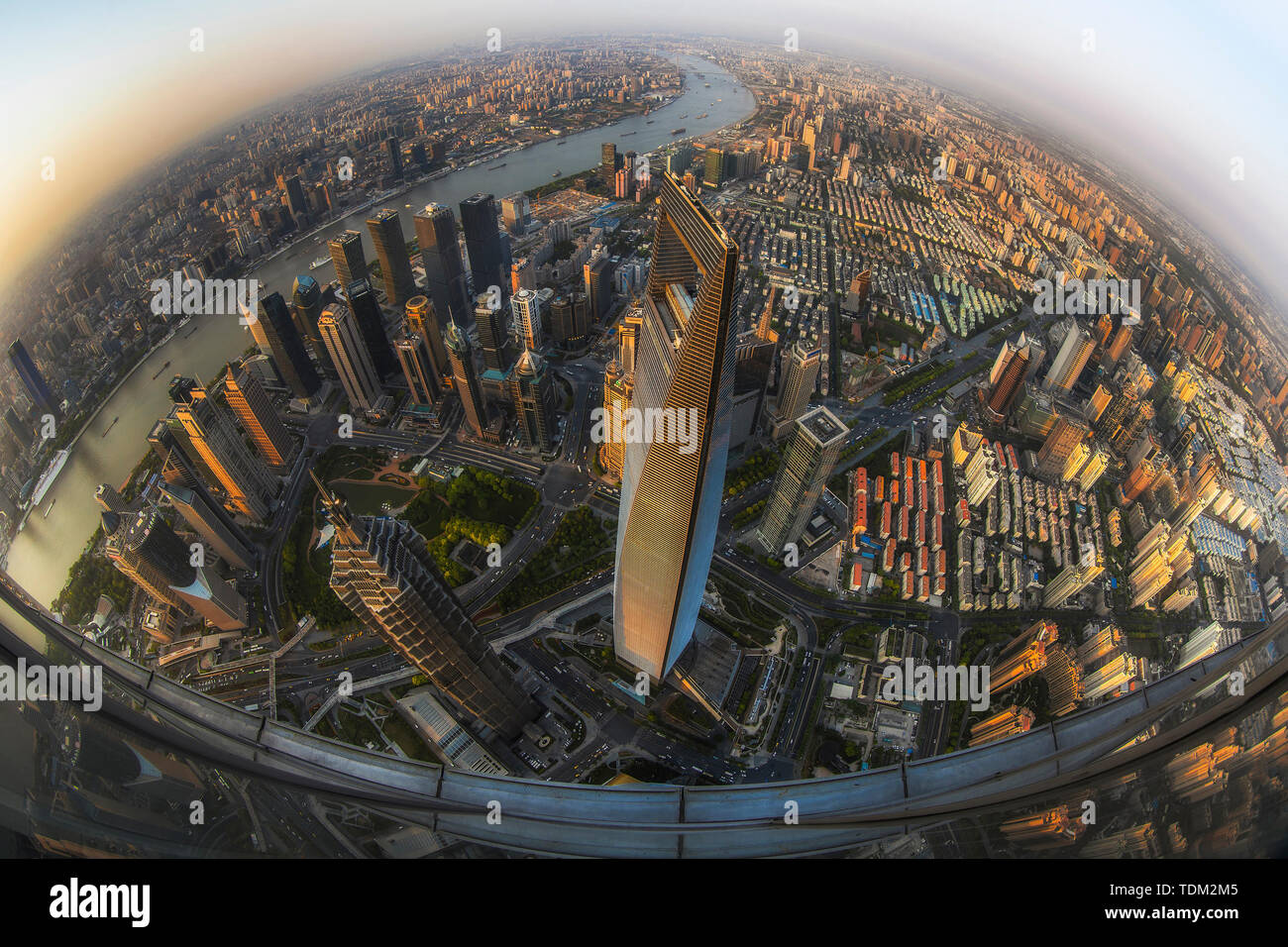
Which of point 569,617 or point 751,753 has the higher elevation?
point 569,617

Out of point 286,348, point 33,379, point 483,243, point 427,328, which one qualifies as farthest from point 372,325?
point 33,379

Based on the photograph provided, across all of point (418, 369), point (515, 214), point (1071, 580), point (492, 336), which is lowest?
point (1071, 580)

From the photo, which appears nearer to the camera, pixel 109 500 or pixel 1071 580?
pixel 109 500

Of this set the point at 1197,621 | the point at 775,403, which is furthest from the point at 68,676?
the point at 1197,621

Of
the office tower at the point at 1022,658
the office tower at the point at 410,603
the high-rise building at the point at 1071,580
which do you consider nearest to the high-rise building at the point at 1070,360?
the high-rise building at the point at 1071,580

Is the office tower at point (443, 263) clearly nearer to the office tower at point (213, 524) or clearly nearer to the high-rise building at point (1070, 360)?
the office tower at point (213, 524)

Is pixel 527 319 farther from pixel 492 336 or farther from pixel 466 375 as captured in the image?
pixel 466 375
